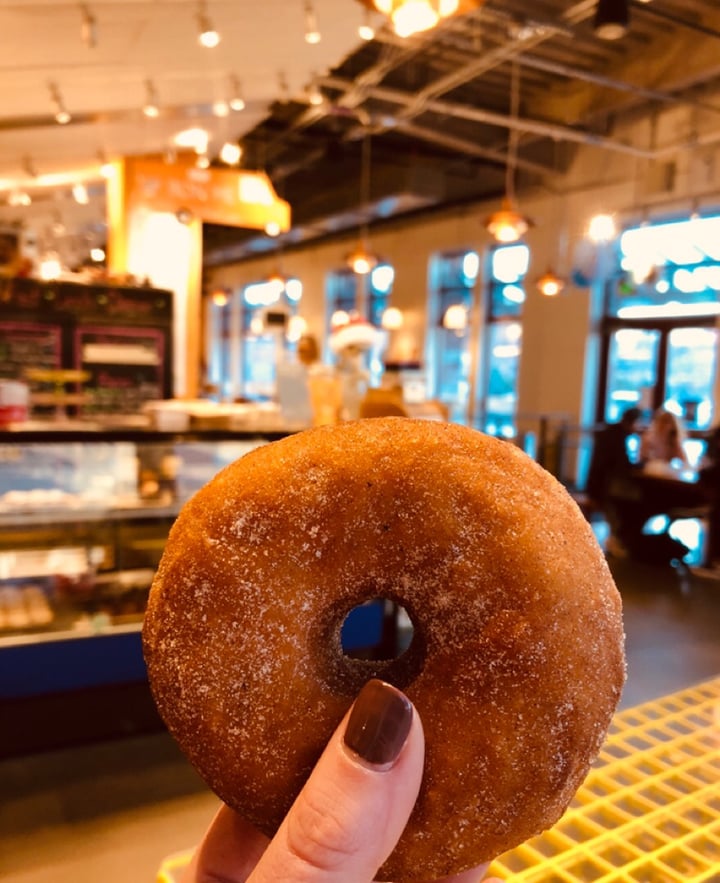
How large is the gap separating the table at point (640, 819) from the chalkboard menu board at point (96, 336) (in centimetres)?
655

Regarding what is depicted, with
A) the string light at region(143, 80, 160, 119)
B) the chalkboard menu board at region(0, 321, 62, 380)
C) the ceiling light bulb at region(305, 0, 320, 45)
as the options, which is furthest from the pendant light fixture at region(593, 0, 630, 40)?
the chalkboard menu board at region(0, 321, 62, 380)

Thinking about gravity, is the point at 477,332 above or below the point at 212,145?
below

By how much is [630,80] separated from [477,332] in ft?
17.7

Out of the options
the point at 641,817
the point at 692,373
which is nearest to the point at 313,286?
the point at 692,373

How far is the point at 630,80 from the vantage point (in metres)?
9.38

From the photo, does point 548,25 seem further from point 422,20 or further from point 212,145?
point 212,145

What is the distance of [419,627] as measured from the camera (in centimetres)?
92

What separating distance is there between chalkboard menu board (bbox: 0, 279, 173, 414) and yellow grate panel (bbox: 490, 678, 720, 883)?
6.55 metres

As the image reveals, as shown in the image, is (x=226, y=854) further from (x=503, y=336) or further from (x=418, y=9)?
(x=503, y=336)

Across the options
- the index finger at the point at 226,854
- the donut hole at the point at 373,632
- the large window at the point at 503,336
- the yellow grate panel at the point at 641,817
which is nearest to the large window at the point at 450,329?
the large window at the point at 503,336

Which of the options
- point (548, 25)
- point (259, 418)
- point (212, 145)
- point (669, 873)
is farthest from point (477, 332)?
point (669, 873)

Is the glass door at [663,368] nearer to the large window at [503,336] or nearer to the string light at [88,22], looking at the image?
the large window at [503,336]

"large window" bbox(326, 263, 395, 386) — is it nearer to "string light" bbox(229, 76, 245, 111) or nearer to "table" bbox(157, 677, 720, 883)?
"string light" bbox(229, 76, 245, 111)

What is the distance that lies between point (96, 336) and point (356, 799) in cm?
760
